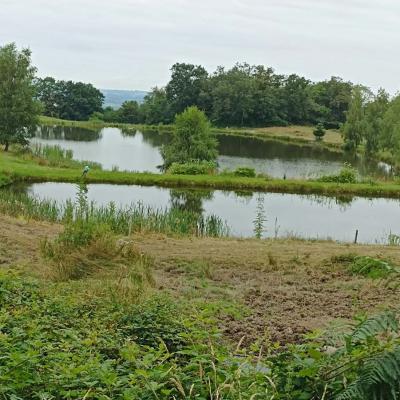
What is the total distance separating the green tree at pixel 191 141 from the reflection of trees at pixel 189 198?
10.8 m

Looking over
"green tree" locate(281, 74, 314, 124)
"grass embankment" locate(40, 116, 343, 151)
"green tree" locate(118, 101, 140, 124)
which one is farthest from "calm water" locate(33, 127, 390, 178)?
"green tree" locate(118, 101, 140, 124)

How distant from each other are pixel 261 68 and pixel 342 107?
17.3m

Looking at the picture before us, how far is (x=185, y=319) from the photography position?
420cm

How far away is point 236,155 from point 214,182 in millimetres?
22096

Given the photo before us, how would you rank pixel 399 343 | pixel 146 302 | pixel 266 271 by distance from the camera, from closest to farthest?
pixel 399 343 < pixel 146 302 < pixel 266 271

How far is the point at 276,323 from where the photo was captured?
7.56 meters

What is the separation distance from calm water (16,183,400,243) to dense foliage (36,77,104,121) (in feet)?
246

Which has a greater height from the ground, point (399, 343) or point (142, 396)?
point (399, 343)

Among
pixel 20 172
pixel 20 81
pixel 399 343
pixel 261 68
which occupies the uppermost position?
pixel 261 68

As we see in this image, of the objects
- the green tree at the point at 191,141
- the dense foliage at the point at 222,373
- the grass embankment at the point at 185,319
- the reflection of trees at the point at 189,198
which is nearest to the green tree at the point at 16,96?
the green tree at the point at 191,141

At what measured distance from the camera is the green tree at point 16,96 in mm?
36781

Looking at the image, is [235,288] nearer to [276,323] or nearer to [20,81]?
[276,323]


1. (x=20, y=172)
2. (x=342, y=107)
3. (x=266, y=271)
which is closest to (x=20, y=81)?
(x=20, y=172)

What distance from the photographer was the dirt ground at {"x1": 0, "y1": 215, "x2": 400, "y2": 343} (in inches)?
306
